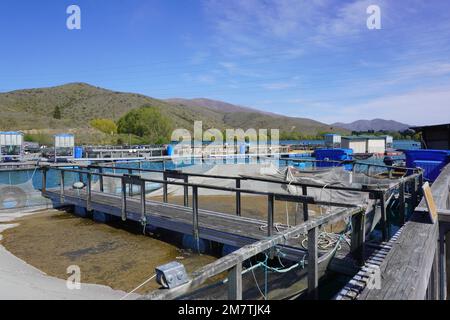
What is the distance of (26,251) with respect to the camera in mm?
7684

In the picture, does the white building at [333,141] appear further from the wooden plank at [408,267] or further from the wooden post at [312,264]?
the wooden post at [312,264]

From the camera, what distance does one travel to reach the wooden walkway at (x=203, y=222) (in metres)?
6.21

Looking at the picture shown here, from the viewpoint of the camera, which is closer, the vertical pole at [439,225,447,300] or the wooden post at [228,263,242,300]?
the wooden post at [228,263,242,300]

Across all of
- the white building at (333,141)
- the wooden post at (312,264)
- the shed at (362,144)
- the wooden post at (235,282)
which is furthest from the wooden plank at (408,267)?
the white building at (333,141)

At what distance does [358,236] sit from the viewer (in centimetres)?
446

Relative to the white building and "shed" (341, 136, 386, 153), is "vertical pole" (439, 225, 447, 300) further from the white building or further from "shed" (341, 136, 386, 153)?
the white building

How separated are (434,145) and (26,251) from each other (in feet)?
61.0

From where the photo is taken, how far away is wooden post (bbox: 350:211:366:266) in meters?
4.36

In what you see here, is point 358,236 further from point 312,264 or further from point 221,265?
point 221,265

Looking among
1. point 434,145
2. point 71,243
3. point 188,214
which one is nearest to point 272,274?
point 188,214

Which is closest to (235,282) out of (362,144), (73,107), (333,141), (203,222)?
(203,222)

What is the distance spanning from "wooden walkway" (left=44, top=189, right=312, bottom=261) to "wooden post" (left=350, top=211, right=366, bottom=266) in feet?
2.99

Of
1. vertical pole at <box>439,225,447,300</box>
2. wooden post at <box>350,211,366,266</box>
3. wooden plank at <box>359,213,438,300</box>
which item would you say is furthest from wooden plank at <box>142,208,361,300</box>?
vertical pole at <box>439,225,447,300</box>
